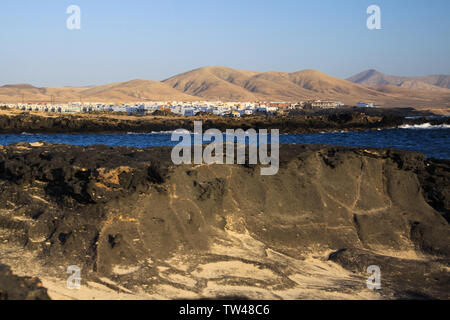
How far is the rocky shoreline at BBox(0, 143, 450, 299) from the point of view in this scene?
6699 mm

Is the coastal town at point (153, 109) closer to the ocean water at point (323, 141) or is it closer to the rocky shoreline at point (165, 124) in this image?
the rocky shoreline at point (165, 124)

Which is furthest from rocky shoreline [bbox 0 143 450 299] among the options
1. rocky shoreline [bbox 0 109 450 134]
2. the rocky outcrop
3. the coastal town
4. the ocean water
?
the coastal town

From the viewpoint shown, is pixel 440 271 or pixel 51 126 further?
pixel 51 126

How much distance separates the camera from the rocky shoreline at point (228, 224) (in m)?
6.70

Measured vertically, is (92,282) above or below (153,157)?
below

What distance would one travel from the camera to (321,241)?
8172mm

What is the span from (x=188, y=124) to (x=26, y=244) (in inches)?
1853

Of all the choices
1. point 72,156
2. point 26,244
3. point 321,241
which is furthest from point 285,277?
point 72,156

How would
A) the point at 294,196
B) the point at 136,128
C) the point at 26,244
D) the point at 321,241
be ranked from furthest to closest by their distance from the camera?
the point at 136,128, the point at 294,196, the point at 321,241, the point at 26,244

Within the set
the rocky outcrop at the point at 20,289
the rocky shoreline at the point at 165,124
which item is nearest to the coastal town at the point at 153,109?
the rocky shoreline at the point at 165,124

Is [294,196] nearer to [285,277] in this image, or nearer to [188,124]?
Answer: [285,277]

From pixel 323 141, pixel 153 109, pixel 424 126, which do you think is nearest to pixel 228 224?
pixel 323 141

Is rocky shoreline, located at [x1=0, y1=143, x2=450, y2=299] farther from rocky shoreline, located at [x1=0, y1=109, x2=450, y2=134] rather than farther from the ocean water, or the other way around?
rocky shoreline, located at [x1=0, y1=109, x2=450, y2=134]

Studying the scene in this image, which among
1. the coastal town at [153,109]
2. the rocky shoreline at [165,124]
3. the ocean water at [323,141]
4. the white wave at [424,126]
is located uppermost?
the coastal town at [153,109]
